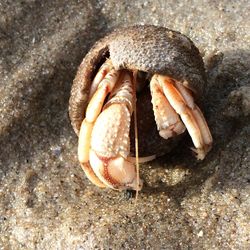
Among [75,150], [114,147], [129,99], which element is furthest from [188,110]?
[75,150]

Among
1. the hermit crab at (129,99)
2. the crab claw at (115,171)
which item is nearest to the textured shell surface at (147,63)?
the hermit crab at (129,99)

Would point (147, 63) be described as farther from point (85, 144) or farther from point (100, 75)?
point (85, 144)

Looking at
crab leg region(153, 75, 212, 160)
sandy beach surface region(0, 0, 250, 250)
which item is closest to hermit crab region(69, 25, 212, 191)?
crab leg region(153, 75, 212, 160)

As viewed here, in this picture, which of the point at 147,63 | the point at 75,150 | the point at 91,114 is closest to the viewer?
the point at 147,63

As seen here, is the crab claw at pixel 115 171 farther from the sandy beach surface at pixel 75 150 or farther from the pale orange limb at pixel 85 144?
the sandy beach surface at pixel 75 150

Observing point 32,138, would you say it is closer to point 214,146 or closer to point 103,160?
point 103,160

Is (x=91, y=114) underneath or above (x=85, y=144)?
above

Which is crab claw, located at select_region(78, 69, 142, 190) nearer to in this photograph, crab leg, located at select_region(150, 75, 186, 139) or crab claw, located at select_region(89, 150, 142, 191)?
crab claw, located at select_region(89, 150, 142, 191)
